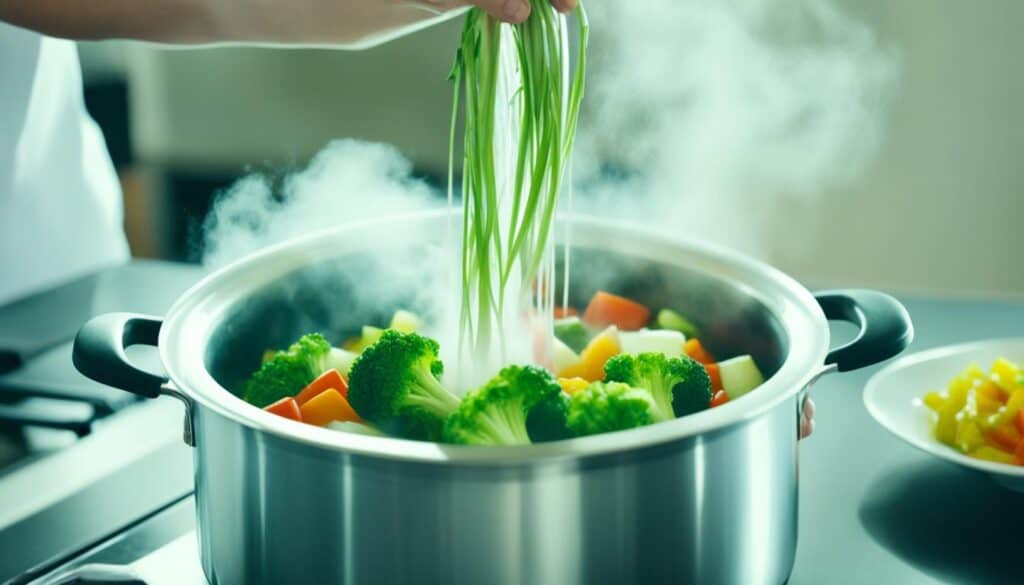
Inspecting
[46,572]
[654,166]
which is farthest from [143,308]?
[654,166]

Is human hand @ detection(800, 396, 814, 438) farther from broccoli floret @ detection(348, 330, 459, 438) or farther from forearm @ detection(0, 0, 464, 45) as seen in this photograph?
forearm @ detection(0, 0, 464, 45)

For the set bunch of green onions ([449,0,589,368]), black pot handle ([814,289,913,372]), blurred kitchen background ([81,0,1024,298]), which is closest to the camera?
black pot handle ([814,289,913,372])

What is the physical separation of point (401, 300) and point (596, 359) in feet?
0.87

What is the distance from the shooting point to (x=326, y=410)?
1040 millimetres

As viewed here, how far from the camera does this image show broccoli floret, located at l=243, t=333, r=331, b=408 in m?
1.08

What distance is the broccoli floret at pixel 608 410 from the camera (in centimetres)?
88

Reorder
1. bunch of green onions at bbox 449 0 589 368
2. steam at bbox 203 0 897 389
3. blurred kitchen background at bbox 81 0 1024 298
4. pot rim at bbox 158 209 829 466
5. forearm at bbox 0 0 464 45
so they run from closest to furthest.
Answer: pot rim at bbox 158 209 829 466, bunch of green onions at bbox 449 0 589 368, forearm at bbox 0 0 464 45, blurred kitchen background at bbox 81 0 1024 298, steam at bbox 203 0 897 389

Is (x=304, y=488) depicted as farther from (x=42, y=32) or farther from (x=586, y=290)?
(x=42, y=32)

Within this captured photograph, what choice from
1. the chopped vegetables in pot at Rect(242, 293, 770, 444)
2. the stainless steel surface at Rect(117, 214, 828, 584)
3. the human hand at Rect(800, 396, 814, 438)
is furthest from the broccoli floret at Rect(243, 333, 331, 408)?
the human hand at Rect(800, 396, 814, 438)

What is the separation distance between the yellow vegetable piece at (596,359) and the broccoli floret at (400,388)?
0.20 metres

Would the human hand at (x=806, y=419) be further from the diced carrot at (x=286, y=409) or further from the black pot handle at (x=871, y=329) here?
the diced carrot at (x=286, y=409)

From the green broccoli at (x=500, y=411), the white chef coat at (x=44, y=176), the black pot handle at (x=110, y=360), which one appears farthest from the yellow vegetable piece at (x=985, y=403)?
the white chef coat at (x=44, y=176)

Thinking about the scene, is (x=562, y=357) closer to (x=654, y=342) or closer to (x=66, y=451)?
(x=654, y=342)

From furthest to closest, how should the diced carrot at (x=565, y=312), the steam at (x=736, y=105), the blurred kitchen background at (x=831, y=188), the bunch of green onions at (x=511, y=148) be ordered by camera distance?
the steam at (x=736, y=105), the blurred kitchen background at (x=831, y=188), the diced carrot at (x=565, y=312), the bunch of green onions at (x=511, y=148)
